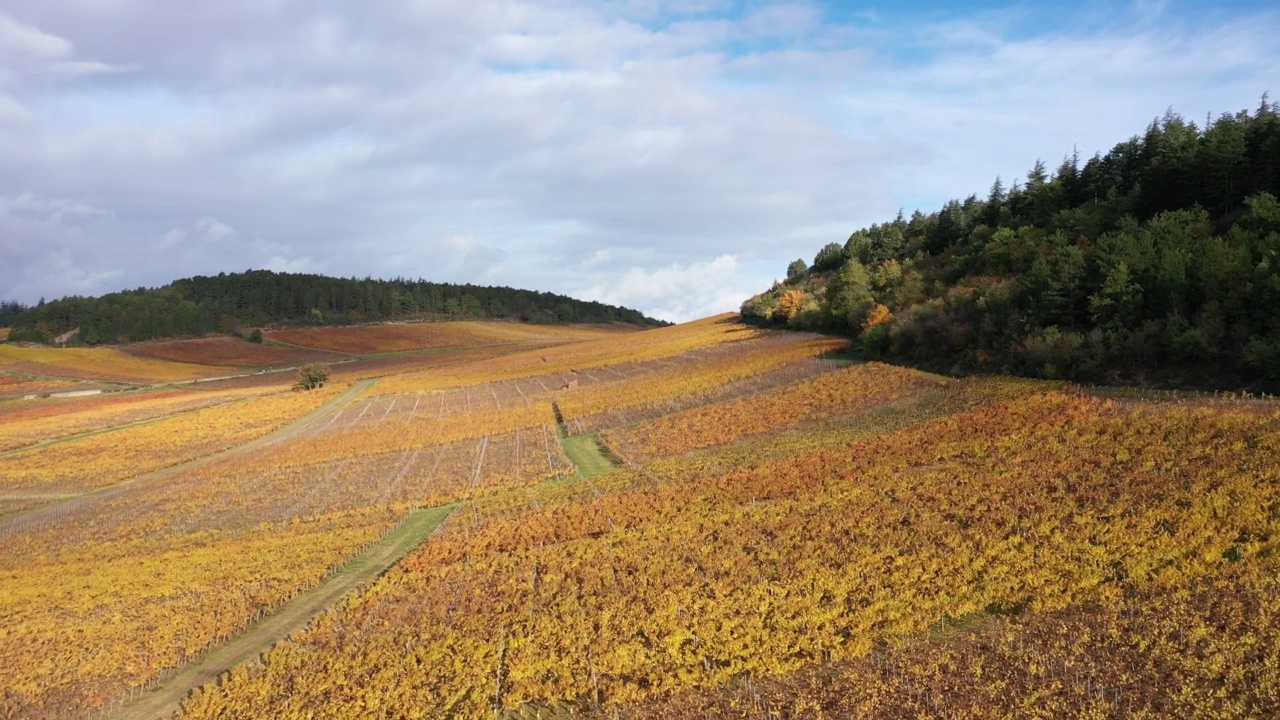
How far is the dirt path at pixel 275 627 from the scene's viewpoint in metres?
18.0

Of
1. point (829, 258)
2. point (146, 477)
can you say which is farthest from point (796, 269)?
point (146, 477)

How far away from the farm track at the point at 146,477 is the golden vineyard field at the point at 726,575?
110 centimetres

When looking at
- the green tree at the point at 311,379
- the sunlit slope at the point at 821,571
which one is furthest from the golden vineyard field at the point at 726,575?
the green tree at the point at 311,379

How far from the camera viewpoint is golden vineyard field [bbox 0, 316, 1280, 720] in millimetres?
14219

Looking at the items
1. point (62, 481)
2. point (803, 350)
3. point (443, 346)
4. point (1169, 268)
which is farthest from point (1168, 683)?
point (443, 346)

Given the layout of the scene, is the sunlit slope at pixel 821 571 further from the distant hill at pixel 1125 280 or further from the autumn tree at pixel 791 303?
the autumn tree at pixel 791 303

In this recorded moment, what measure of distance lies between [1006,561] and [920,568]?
2122 millimetres

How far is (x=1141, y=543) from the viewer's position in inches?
699

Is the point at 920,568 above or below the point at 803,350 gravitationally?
below

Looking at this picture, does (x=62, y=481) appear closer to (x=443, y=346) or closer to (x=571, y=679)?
(x=571, y=679)

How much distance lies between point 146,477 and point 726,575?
51350 mm

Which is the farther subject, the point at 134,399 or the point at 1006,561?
the point at 134,399

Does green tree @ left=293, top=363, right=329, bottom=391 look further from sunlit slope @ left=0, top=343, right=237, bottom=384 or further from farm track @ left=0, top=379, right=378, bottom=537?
sunlit slope @ left=0, top=343, right=237, bottom=384

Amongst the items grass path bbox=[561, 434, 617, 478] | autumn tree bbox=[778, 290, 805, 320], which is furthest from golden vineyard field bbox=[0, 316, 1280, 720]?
autumn tree bbox=[778, 290, 805, 320]
